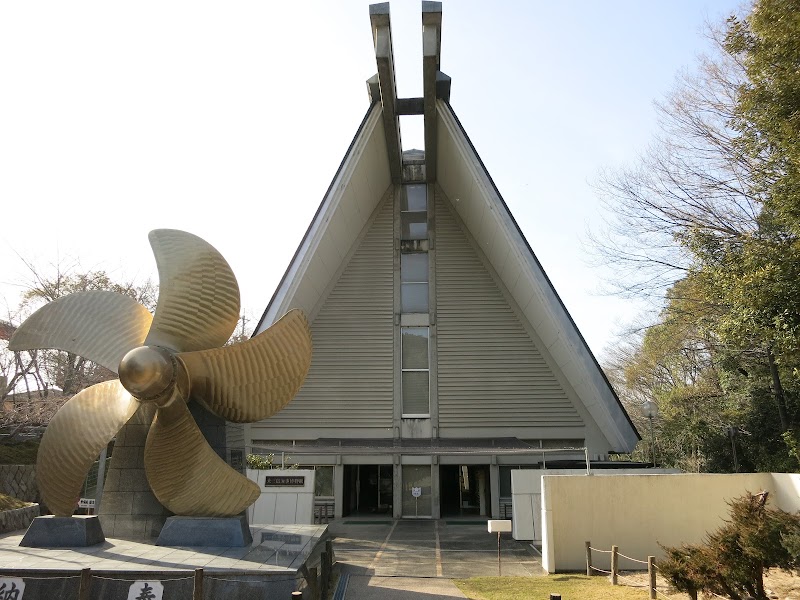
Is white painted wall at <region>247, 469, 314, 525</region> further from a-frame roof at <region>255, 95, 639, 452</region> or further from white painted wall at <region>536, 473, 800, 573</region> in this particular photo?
white painted wall at <region>536, 473, 800, 573</region>

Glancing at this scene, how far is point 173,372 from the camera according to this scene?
756 cm

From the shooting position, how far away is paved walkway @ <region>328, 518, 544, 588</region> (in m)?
9.16

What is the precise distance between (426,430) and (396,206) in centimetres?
729

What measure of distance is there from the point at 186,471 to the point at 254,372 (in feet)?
5.21

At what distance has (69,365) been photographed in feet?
66.0

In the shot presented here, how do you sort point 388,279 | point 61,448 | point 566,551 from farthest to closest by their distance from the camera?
point 388,279, point 566,551, point 61,448

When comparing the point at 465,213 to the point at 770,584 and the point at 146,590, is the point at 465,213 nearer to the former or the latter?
the point at 770,584

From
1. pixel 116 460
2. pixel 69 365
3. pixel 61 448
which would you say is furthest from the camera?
pixel 69 365

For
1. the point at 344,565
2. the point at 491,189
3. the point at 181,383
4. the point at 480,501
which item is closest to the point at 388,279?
the point at 491,189

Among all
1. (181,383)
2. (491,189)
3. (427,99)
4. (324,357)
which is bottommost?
(181,383)

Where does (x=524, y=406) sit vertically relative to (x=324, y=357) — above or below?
below

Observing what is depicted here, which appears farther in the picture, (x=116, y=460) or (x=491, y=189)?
(x=491, y=189)

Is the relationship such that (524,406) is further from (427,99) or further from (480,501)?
(427,99)

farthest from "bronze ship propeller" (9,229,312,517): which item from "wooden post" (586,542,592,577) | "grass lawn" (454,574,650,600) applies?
"wooden post" (586,542,592,577)
